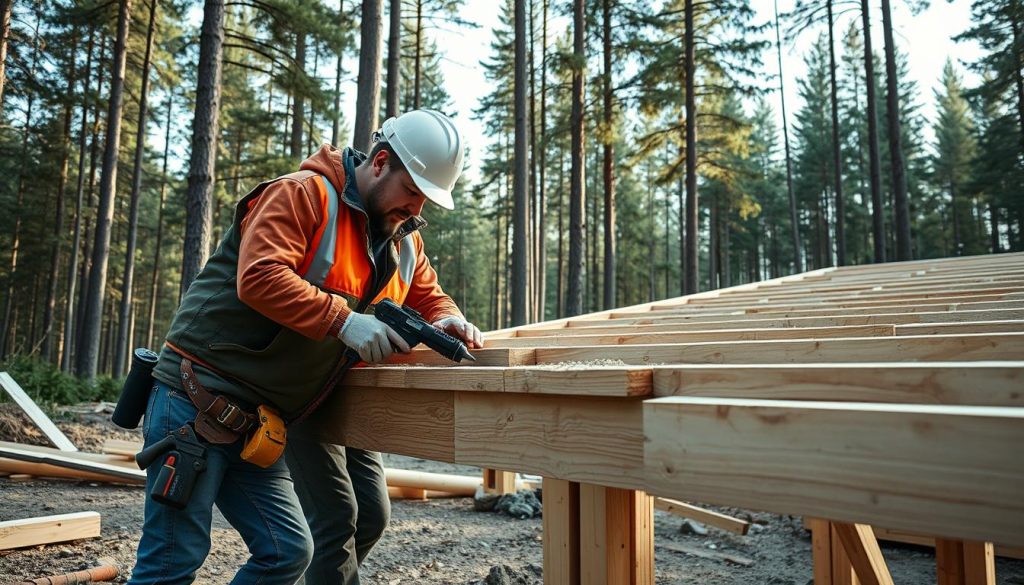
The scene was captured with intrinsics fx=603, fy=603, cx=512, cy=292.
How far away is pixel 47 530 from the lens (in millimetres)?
3971

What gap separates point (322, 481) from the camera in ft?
8.70

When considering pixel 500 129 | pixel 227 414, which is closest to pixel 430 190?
pixel 227 414

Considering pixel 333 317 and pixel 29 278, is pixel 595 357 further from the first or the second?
pixel 29 278

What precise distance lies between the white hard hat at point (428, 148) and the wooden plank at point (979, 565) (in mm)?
2855

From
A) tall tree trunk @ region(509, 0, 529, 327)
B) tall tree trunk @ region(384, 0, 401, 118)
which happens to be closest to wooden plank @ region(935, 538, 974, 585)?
tall tree trunk @ region(384, 0, 401, 118)

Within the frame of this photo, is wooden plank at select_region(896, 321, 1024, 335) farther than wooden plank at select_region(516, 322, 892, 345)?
No

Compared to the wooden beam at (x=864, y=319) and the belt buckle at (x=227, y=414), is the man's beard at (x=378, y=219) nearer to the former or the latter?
the belt buckle at (x=227, y=414)

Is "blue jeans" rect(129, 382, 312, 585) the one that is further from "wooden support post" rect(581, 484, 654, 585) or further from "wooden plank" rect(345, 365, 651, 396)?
"wooden support post" rect(581, 484, 654, 585)

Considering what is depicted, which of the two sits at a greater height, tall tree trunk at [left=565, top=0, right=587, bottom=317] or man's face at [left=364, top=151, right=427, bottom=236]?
tall tree trunk at [left=565, top=0, right=587, bottom=317]

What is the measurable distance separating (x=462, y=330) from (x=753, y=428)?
1.55 meters

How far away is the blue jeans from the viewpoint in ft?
6.51

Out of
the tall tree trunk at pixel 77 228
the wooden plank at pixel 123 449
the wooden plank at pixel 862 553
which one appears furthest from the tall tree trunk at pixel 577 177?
the tall tree trunk at pixel 77 228

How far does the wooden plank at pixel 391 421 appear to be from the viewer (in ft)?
6.93

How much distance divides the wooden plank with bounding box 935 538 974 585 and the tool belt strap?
3.14 meters
